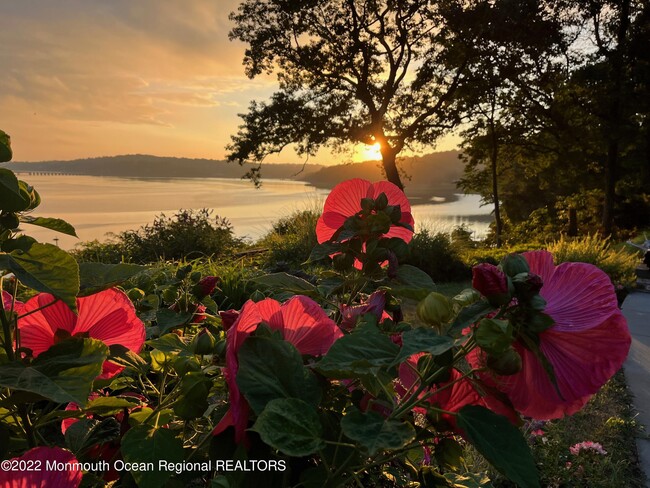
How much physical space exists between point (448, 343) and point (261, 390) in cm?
15

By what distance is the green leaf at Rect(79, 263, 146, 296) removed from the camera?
46 cm

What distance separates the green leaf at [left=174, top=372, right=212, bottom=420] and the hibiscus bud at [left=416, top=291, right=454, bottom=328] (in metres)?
0.19

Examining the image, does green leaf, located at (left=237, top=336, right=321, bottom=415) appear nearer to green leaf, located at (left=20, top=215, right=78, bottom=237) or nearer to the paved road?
green leaf, located at (left=20, top=215, right=78, bottom=237)

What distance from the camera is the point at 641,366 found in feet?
12.7

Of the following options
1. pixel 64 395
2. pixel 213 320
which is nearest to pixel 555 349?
pixel 64 395

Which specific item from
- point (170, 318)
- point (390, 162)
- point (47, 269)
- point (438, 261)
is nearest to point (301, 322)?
point (47, 269)

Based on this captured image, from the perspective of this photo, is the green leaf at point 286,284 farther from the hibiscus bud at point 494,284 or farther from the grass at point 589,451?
the grass at point 589,451

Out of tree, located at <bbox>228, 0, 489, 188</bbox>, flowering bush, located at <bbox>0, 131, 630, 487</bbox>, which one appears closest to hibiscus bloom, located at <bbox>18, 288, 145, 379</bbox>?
flowering bush, located at <bbox>0, 131, 630, 487</bbox>

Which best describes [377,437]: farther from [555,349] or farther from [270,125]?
[270,125]

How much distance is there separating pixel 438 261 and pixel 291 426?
27.4 feet

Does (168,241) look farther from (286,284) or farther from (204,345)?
(204,345)

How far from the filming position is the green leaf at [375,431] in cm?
32

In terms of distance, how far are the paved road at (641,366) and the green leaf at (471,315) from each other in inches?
103

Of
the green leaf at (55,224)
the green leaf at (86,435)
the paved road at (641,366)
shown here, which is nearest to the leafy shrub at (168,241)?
the paved road at (641,366)
